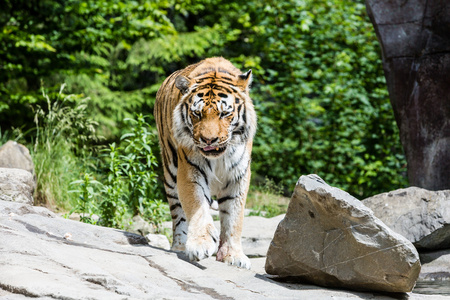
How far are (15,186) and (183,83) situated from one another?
2198mm

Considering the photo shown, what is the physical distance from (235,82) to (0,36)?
583cm

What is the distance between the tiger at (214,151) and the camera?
4.05 metres

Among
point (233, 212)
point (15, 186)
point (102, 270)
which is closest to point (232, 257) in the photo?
point (233, 212)

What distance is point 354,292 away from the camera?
3.60 metres

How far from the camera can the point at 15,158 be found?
262 inches

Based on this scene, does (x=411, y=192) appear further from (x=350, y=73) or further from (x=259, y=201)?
(x=350, y=73)

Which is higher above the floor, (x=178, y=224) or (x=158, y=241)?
(x=178, y=224)

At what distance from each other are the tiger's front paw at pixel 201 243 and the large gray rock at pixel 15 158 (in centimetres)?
348

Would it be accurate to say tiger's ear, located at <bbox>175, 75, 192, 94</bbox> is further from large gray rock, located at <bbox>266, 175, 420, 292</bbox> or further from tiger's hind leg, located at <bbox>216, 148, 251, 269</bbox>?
large gray rock, located at <bbox>266, 175, 420, 292</bbox>

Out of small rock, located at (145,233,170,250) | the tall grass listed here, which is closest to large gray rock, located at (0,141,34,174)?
the tall grass

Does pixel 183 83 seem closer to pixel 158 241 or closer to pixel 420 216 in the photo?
pixel 158 241

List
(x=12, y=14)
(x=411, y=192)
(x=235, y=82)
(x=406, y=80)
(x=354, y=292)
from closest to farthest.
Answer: (x=354, y=292), (x=235, y=82), (x=411, y=192), (x=406, y=80), (x=12, y=14)

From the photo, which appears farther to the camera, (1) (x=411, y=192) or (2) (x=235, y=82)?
(1) (x=411, y=192)

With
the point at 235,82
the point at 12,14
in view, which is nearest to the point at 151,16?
the point at 12,14
